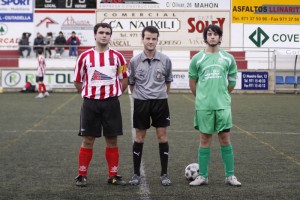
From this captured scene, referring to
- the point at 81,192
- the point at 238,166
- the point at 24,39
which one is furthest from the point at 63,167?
the point at 24,39

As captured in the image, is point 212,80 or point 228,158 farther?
point 228,158

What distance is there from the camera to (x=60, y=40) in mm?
32562

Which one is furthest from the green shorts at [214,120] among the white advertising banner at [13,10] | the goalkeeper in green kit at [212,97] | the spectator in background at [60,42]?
the white advertising banner at [13,10]

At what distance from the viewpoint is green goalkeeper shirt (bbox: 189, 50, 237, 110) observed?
23.2 ft

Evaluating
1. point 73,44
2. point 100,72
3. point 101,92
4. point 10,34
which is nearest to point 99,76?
point 100,72

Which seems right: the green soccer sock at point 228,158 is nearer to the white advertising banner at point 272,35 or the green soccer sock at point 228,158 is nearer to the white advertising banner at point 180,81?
the white advertising banner at point 180,81

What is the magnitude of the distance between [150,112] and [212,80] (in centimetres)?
84

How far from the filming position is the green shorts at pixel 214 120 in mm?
7070

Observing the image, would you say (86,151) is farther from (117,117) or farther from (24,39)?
(24,39)

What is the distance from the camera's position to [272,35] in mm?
36500

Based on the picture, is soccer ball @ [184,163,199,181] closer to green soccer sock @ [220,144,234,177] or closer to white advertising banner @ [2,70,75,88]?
green soccer sock @ [220,144,234,177]

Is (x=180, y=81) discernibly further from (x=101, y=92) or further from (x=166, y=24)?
(x=101, y=92)

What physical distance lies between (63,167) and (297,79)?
2291 centimetres

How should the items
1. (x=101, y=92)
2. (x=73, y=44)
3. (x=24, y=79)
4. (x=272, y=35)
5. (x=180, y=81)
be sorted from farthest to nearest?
1. (x=272, y=35)
2. (x=73, y=44)
3. (x=180, y=81)
4. (x=24, y=79)
5. (x=101, y=92)
